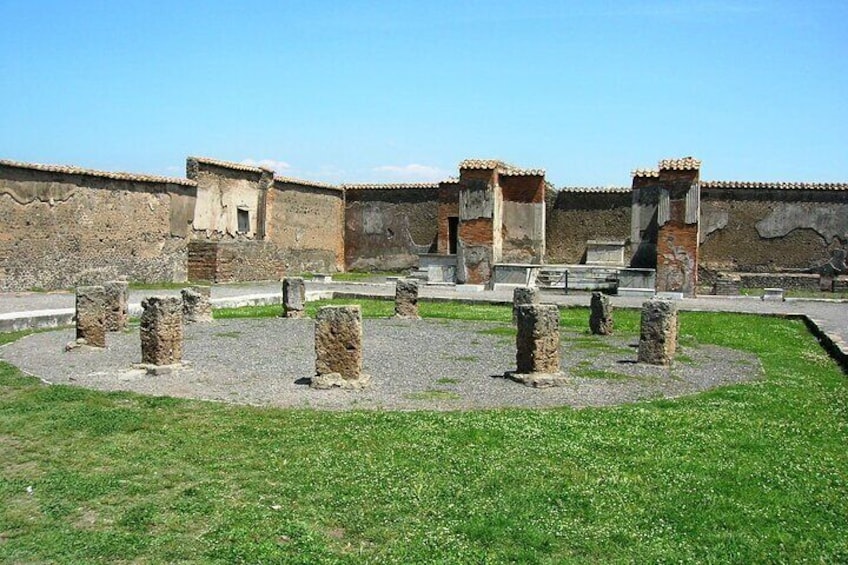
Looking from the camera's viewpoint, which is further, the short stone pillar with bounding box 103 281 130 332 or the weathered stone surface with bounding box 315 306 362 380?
the short stone pillar with bounding box 103 281 130 332

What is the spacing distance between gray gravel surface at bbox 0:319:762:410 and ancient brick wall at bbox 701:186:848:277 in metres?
14.9

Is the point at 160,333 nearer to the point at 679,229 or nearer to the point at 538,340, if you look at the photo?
the point at 538,340

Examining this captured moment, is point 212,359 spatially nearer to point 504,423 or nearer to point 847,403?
point 504,423

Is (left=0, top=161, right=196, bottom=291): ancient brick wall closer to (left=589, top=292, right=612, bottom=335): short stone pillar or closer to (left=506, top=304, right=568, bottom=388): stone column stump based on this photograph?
(left=589, top=292, right=612, bottom=335): short stone pillar

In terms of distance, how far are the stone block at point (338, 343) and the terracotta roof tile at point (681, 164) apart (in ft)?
49.0

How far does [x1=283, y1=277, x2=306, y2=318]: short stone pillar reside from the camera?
46.4ft

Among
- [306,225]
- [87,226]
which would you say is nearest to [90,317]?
[87,226]

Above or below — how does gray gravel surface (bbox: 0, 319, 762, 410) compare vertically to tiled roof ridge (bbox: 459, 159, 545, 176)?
below

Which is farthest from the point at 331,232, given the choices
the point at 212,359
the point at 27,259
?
the point at 212,359

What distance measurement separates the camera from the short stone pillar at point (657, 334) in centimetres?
940

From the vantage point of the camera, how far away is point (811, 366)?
952 centimetres

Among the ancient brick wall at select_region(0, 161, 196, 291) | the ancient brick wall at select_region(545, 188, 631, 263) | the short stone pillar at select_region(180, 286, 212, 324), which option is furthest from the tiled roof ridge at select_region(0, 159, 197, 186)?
the ancient brick wall at select_region(545, 188, 631, 263)

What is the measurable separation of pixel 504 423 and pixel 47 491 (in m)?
3.21

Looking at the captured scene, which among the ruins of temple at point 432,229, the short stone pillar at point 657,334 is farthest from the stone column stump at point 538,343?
the ruins of temple at point 432,229
